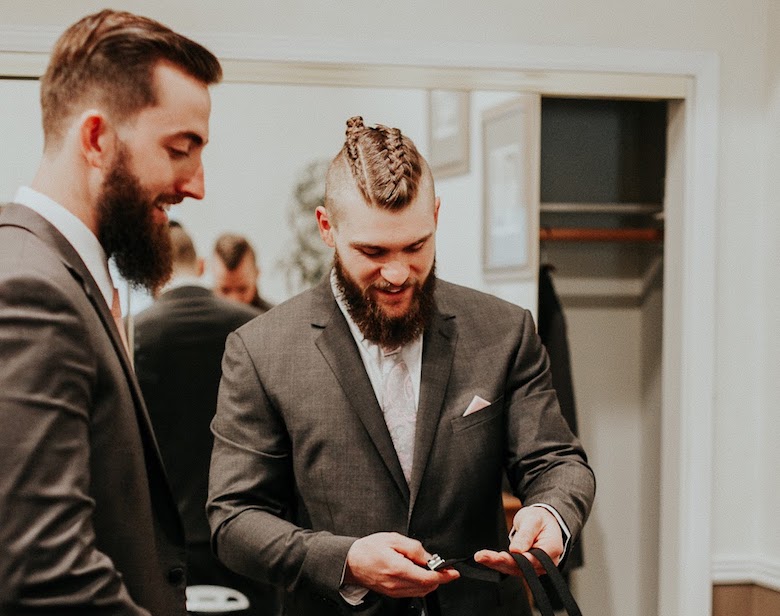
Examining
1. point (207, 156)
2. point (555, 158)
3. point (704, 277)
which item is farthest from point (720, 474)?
point (207, 156)

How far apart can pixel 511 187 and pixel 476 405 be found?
1475 mm

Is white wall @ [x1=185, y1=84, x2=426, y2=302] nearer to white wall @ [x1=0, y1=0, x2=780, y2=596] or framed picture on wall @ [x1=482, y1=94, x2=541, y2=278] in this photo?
framed picture on wall @ [x1=482, y1=94, x2=541, y2=278]

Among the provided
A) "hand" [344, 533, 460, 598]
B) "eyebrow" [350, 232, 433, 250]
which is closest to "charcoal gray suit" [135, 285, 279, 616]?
"eyebrow" [350, 232, 433, 250]

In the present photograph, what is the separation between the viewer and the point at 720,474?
294 cm

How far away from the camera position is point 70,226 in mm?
1245

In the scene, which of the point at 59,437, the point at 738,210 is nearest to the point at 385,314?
the point at 59,437

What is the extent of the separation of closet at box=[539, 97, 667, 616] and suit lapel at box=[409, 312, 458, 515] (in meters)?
1.82

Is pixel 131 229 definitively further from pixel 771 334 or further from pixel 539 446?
pixel 771 334

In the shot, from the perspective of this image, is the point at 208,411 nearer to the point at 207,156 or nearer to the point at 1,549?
the point at 207,156

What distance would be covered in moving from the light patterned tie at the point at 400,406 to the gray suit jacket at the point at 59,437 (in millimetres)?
579

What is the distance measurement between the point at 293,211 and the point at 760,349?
156 cm

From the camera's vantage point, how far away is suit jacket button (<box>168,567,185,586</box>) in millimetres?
1378

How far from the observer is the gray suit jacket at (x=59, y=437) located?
1.02 meters

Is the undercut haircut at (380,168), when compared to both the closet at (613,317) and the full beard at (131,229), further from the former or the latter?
the closet at (613,317)
